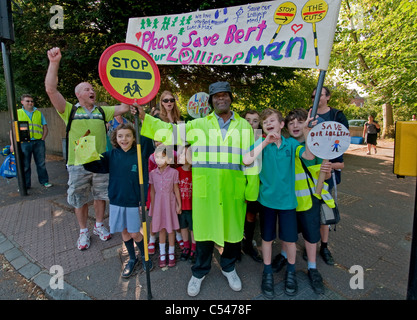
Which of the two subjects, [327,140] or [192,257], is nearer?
[327,140]

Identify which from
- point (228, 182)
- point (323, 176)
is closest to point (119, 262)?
point (228, 182)

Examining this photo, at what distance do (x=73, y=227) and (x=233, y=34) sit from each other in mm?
3780

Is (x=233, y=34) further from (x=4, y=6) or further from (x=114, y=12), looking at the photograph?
(x=4, y=6)

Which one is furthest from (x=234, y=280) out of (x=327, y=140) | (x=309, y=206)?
(x=327, y=140)

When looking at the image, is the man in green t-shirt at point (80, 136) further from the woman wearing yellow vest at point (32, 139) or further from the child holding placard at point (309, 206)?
the woman wearing yellow vest at point (32, 139)

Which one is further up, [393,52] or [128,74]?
[393,52]

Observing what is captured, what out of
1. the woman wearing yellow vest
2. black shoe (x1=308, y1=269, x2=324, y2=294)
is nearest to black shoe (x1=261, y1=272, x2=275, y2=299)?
black shoe (x1=308, y1=269, x2=324, y2=294)

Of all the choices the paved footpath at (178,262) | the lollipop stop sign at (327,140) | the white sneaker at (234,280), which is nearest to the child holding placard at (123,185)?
the paved footpath at (178,262)

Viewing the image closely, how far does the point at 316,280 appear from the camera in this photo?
8.22ft

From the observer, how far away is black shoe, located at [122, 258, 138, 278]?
2672 millimetres

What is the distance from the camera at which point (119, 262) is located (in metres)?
2.97

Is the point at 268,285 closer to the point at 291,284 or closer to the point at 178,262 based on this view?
the point at 291,284

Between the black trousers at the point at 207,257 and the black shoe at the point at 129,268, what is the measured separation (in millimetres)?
742

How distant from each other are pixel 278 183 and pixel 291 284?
106 cm
